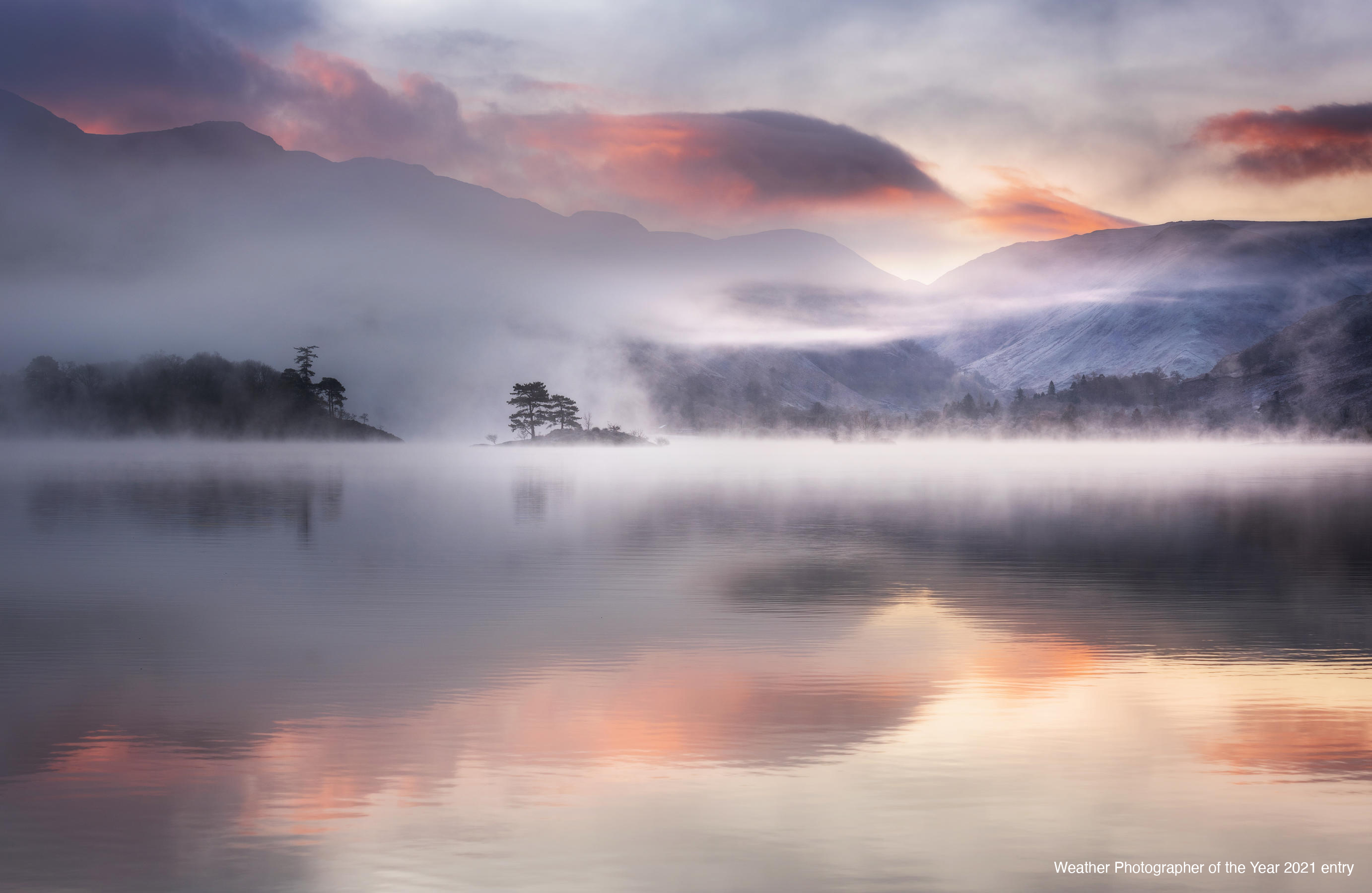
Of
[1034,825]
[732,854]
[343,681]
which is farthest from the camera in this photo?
[343,681]

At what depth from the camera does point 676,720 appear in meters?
21.0

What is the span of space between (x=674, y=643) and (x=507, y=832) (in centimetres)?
1316

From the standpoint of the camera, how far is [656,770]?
18109 millimetres

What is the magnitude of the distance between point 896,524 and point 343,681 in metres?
48.1

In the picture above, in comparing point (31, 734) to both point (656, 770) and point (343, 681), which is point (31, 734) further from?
point (656, 770)

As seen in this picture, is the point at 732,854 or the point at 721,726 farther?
the point at 721,726

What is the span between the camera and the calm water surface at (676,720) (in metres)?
15.0

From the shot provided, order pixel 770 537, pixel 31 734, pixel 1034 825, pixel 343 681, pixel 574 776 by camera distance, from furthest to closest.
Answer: pixel 770 537 → pixel 343 681 → pixel 31 734 → pixel 574 776 → pixel 1034 825

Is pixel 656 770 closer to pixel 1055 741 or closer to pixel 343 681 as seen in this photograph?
pixel 1055 741

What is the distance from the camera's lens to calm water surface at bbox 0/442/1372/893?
15031 mm

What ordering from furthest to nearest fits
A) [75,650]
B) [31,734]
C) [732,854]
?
[75,650] → [31,734] → [732,854]

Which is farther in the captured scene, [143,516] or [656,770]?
[143,516]

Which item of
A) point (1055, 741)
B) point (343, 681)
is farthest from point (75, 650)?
point (1055, 741)

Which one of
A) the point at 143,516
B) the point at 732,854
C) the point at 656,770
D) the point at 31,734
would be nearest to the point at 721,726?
the point at 656,770
